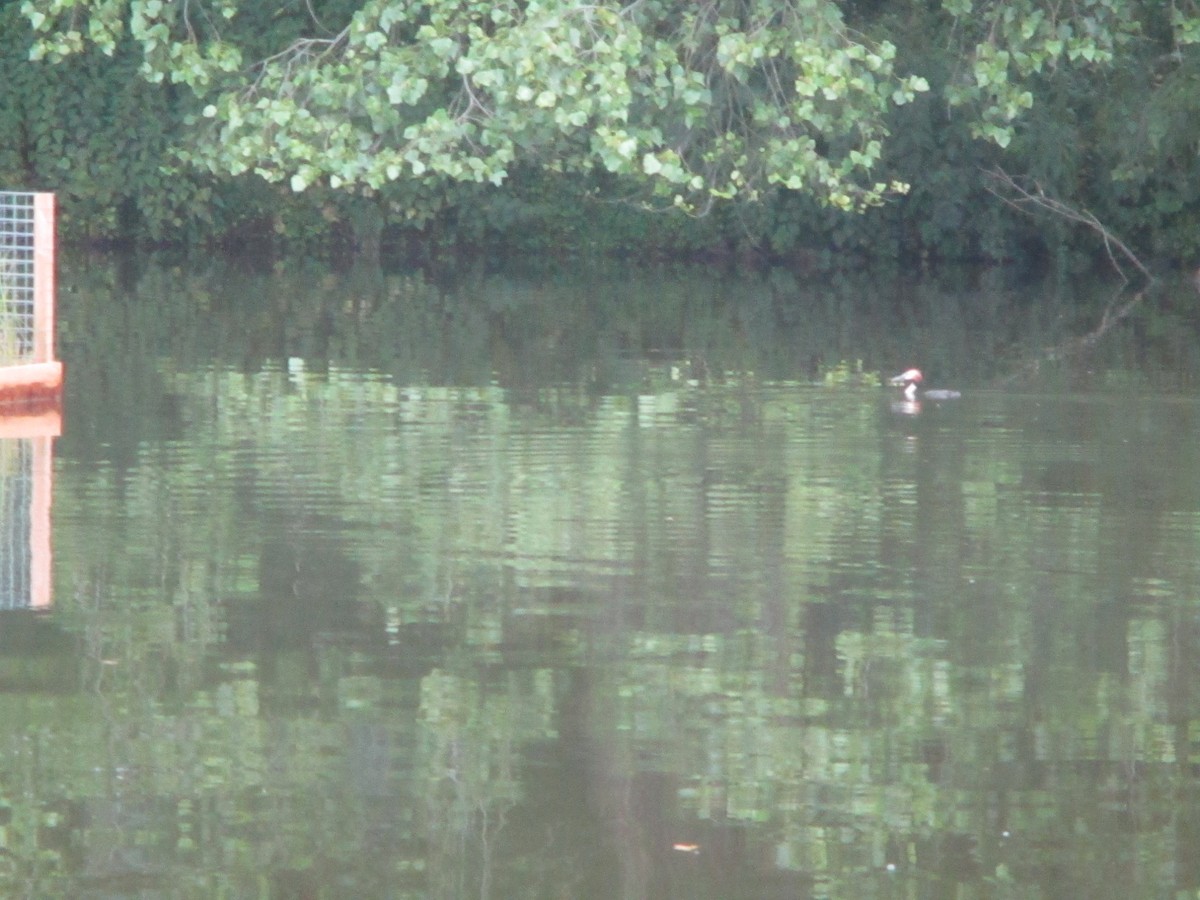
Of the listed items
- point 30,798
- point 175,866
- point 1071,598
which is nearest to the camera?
point 175,866

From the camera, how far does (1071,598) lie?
26.0 ft

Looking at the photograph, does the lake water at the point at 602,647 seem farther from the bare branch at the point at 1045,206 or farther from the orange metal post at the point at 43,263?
the bare branch at the point at 1045,206

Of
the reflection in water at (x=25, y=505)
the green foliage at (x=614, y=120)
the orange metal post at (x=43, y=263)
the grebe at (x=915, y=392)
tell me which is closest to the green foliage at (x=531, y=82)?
the green foliage at (x=614, y=120)

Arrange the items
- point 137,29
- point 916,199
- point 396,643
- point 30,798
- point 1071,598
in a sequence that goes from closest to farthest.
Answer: point 30,798, point 396,643, point 1071,598, point 137,29, point 916,199

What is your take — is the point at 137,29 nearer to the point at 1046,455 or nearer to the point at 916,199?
the point at 1046,455

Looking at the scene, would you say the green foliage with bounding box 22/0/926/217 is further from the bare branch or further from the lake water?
the bare branch

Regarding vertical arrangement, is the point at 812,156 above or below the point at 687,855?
above

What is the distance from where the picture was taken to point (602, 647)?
705cm

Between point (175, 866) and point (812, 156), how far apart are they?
12774 millimetres

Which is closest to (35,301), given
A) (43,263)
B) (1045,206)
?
(43,263)

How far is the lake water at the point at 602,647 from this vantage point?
5.20 m

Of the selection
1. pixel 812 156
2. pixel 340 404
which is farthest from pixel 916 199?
pixel 340 404

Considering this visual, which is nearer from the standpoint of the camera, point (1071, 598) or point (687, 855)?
point (687, 855)

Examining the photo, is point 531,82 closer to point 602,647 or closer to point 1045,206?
point 602,647
